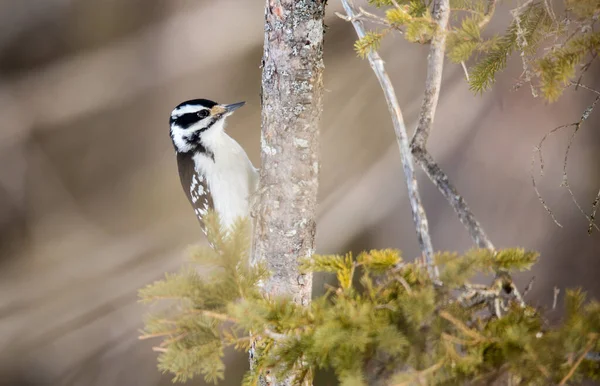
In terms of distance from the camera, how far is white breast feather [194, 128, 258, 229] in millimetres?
1507

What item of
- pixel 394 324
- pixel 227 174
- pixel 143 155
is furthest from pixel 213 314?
pixel 143 155

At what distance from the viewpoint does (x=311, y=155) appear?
1.11 m

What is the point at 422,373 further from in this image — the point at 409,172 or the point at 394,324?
the point at 409,172

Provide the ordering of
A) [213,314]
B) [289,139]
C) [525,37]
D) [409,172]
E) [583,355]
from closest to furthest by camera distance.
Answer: [583,355] → [213,314] → [409,172] → [525,37] → [289,139]

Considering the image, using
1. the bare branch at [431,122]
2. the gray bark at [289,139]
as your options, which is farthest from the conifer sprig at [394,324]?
the gray bark at [289,139]

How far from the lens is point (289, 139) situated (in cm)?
110

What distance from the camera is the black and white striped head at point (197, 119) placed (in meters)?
1.53

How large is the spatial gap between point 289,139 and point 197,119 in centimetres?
52

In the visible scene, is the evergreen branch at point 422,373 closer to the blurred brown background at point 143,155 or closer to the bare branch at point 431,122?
the bare branch at point 431,122

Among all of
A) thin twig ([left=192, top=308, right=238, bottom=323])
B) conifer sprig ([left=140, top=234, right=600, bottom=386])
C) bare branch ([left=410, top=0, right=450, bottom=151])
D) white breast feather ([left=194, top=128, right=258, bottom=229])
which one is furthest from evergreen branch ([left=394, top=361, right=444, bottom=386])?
white breast feather ([left=194, top=128, right=258, bottom=229])

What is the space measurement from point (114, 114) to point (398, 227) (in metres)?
1.28

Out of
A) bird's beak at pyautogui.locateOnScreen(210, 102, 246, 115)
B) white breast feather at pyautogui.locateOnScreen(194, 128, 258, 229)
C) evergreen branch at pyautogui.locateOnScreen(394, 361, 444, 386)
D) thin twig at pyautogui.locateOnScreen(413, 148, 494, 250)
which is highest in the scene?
bird's beak at pyautogui.locateOnScreen(210, 102, 246, 115)

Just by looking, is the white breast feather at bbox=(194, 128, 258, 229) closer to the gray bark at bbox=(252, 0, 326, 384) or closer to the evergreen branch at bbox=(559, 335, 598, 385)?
the gray bark at bbox=(252, 0, 326, 384)

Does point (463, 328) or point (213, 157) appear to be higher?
point (213, 157)
